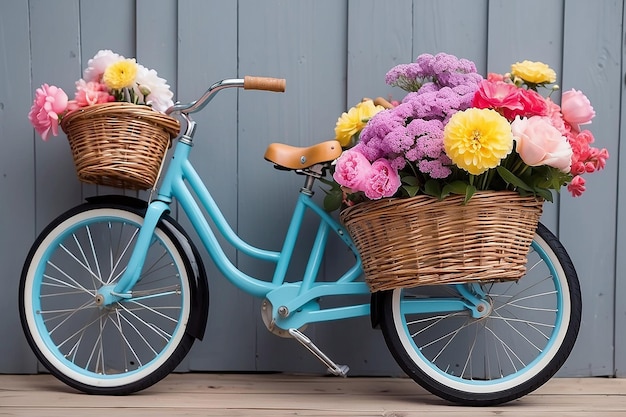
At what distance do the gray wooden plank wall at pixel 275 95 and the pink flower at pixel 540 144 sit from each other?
0.54m

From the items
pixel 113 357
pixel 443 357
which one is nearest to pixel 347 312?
pixel 443 357

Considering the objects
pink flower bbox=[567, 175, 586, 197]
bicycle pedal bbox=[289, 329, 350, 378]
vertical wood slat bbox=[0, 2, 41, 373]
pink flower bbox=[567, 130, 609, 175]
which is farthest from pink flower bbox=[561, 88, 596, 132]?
vertical wood slat bbox=[0, 2, 41, 373]

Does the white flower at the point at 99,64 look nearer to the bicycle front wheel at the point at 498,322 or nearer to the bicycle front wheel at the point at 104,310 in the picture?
the bicycle front wheel at the point at 104,310

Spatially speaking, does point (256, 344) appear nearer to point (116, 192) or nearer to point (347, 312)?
point (347, 312)

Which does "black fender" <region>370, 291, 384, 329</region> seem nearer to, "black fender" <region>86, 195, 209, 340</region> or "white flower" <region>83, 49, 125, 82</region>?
"black fender" <region>86, 195, 209, 340</region>

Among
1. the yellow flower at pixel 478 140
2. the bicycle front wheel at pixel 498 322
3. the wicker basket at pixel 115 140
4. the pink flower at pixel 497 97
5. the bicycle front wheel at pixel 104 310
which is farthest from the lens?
the bicycle front wheel at pixel 104 310

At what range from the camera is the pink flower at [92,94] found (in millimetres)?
1849

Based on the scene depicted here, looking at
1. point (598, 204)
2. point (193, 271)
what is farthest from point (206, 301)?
point (598, 204)

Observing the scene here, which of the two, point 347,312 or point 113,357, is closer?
point 347,312

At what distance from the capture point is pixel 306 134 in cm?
212

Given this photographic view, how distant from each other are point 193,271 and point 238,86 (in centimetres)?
54

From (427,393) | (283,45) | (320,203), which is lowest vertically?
(427,393)

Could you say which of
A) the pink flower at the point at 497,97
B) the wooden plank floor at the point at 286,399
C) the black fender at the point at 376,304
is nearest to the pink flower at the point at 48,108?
the wooden plank floor at the point at 286,399

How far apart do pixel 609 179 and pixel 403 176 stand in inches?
33.2
